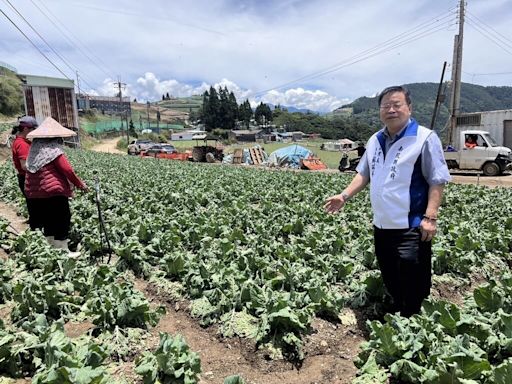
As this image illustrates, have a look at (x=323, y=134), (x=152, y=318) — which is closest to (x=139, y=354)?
(x=152, y=318)

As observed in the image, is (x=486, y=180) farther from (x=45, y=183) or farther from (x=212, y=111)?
(x=212, y=111)

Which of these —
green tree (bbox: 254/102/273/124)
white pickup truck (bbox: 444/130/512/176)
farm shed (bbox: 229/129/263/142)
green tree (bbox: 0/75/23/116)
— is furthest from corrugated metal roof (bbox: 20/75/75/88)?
green tree (bbox: 254/102/273/124)

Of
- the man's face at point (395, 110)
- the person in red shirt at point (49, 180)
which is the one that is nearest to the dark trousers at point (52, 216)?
the person in red shirt at point (49, 180)

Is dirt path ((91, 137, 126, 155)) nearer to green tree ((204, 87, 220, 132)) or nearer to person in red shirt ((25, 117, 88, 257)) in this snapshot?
green tree ((204, 87, 220, 132))

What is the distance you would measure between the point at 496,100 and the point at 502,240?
13691 cm

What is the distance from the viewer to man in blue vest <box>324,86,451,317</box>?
3.36 metres

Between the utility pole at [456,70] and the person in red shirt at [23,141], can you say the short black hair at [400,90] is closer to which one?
the person in red shirt at [23,141]

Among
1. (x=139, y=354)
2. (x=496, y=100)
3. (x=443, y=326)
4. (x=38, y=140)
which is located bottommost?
(x=139, y=354)

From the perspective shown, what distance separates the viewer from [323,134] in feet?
380

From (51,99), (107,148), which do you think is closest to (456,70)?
(107,148)

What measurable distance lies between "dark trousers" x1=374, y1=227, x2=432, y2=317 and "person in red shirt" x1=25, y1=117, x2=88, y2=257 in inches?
178

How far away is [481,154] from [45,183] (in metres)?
19.9

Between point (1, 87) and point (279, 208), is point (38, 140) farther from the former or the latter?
point (1, 87)

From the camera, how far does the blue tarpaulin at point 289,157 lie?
29347mm
